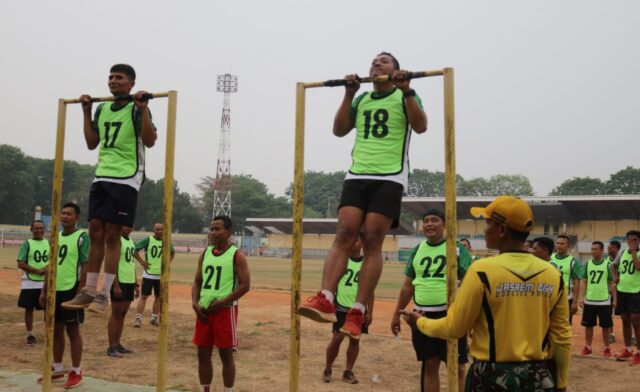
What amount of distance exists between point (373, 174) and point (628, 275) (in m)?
8.96

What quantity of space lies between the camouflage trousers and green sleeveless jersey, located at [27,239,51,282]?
9786 millimetres

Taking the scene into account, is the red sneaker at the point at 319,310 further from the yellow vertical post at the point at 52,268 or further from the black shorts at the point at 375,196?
the yellow vertical post at the point at 52,268

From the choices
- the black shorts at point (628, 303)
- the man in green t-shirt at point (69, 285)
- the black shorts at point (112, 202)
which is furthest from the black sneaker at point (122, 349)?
the black shorts at point (628, 303)

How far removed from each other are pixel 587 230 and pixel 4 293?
52.5 m

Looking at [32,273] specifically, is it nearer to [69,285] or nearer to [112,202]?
[69,285]

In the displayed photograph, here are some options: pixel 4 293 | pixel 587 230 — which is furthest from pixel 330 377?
pixel 587 230

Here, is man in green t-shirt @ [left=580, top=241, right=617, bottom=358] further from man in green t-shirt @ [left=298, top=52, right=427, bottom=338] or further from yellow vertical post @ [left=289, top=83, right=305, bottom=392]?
yellow vertical post @ [left=289, top=83, right=305, bottom=392]

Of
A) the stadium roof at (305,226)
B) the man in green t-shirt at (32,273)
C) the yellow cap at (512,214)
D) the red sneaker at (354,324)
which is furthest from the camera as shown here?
the stadium roof at (305,226)

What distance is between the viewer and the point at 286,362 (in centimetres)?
1059

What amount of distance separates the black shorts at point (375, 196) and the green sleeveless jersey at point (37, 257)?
8.46m

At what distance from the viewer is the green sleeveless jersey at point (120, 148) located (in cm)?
576

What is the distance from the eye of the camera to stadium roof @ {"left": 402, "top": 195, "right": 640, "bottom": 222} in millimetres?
54844

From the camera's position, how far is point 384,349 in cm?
1205

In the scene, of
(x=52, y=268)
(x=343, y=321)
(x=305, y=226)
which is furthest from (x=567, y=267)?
(x=305, y=226)
